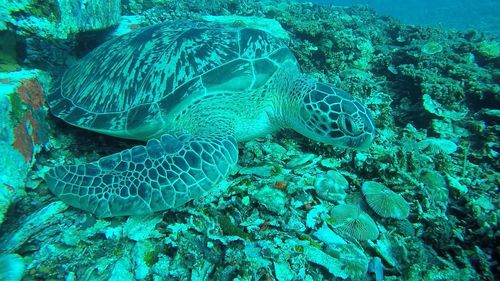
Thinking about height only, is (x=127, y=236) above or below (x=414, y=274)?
below

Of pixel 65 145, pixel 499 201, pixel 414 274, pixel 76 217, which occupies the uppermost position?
pixel 499 201

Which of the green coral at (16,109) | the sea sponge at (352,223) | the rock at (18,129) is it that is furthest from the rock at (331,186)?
the green coral at (16,109)

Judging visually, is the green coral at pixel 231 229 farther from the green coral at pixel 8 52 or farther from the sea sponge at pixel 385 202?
the green coral at pixel 8 52

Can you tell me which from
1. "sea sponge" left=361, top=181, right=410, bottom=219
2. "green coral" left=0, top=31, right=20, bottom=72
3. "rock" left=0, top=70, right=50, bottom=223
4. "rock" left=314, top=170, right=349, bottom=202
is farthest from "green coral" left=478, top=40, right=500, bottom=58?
"green coral" left=0, top=31, right=20, bottom=72

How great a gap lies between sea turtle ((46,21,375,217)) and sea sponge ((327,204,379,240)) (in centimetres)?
61

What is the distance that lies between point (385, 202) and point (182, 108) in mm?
1857

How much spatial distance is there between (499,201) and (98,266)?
311cm

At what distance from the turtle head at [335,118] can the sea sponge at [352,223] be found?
60 cm

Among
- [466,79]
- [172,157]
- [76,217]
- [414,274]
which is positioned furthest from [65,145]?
[466,79]

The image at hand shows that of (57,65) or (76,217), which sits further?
(57,65)

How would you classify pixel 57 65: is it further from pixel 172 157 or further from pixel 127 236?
pixel 127 236

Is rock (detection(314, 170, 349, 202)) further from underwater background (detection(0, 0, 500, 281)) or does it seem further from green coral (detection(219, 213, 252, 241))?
green coral (detection(219, 213, 252, 241))

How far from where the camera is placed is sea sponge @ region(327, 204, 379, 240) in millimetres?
1812

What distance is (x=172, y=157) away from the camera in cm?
199
